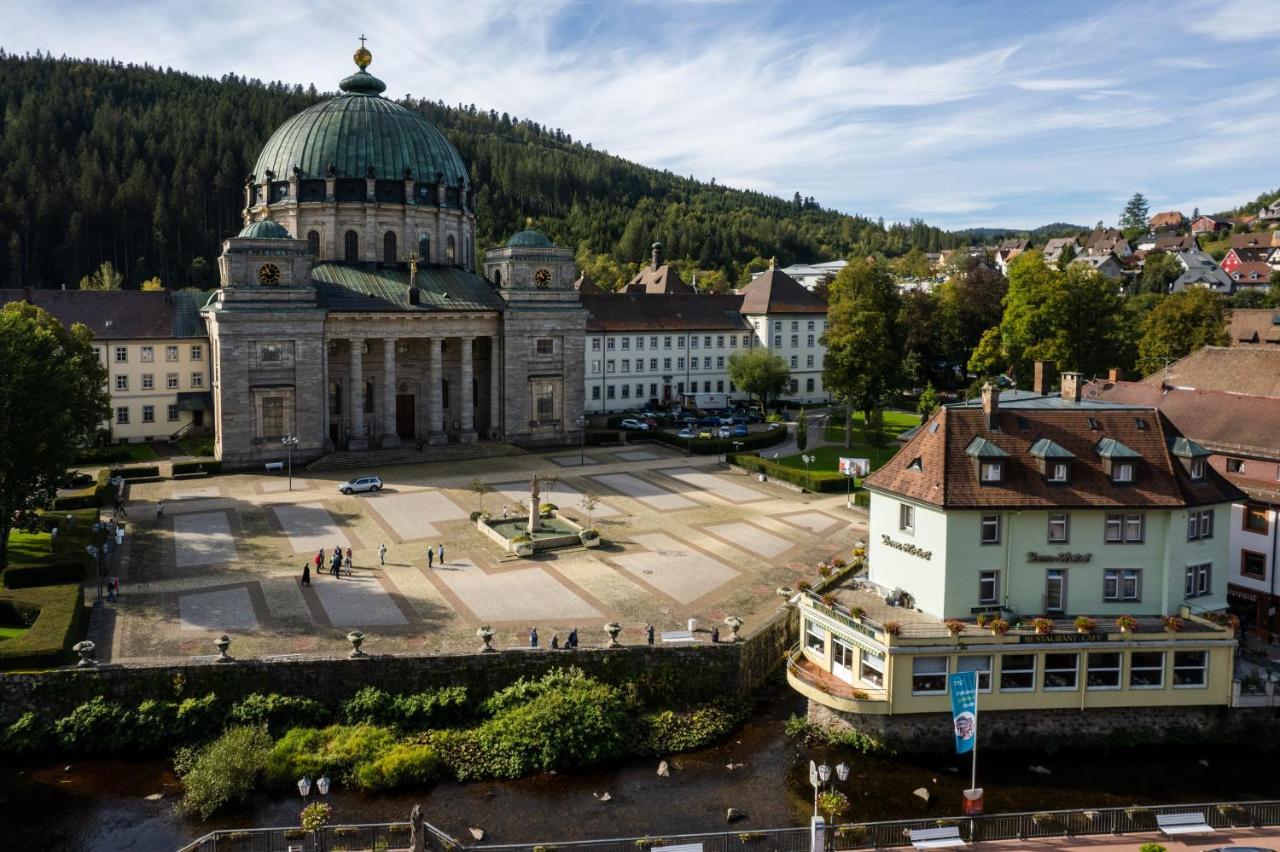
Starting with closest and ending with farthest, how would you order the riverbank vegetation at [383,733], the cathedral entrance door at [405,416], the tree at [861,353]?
the riverbank vegetation at [383,733] → the tree at [861,353] → the cathedral entrance door at [405,416]

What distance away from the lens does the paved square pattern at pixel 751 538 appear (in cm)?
4484

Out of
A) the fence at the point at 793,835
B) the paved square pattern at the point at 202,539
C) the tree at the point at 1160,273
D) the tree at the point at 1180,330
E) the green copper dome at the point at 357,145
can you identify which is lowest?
the fence at the point at 793,835

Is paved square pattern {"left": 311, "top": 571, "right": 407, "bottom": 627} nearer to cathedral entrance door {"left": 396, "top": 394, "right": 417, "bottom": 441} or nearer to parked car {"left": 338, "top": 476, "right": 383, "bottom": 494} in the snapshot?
parked car {"left": 338, "top": 476, "right": 383, "bottom": 494}

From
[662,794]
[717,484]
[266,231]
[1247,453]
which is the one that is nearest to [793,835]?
[662,794]

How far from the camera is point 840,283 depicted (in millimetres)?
73875

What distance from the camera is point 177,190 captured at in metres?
135

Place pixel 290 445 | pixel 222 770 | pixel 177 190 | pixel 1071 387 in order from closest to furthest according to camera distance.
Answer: pixel 222 770 → pixel 1071 387 → pixel 290 445 → pixel 177 190

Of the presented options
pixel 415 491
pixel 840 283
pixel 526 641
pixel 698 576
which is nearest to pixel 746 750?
pixel 526 641

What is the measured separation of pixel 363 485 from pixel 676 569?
23.5m

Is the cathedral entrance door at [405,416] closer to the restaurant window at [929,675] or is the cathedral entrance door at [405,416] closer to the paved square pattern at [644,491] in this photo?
the paved square pattern at [644,491]

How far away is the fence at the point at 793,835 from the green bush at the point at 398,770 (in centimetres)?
253

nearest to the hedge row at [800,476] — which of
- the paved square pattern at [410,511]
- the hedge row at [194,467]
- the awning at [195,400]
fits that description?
the paved square pattern at [410,511]

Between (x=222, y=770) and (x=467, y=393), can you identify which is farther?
(x=467, y=393)

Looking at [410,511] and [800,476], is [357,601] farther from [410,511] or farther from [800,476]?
[800,476]
